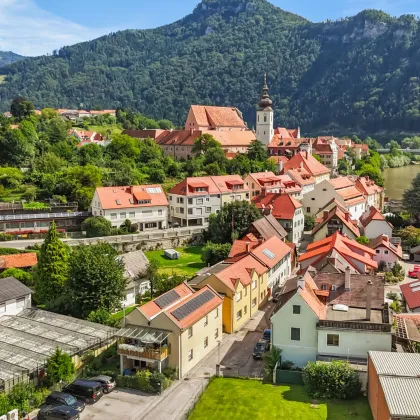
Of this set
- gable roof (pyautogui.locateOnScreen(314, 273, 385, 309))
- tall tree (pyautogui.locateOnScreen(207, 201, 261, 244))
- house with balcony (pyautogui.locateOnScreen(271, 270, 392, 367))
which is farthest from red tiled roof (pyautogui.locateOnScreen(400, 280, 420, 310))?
tall tree (pyautogui.locateOnScreen(207, 201, 261, 244))

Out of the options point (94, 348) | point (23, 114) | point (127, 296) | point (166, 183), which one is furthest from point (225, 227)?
point (23, 114)

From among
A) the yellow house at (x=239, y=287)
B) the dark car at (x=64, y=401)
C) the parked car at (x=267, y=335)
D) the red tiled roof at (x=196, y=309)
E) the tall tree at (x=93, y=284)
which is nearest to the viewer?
the dark car at (x=64, y=401)

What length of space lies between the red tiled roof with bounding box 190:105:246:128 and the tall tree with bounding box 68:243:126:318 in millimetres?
80369

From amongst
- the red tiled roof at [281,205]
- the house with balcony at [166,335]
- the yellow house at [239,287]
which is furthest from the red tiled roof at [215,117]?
the house with balcony at [166,335]

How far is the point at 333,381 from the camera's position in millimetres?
25750

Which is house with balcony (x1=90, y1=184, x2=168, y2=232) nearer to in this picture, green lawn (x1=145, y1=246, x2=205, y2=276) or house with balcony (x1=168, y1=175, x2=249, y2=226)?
house with balcony (x1=168, y1=175, x2=249, y2=226)

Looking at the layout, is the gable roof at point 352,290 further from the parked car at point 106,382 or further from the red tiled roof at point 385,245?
the red tiled roof at point 385,245

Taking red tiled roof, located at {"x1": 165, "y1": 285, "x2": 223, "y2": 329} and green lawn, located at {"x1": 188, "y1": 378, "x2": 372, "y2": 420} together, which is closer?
green lawn, located at {"x1": 188, "y1": 378, "x2": 372, "y2": 420}

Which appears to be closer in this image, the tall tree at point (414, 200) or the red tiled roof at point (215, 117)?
the tall tree at point (414, 200)

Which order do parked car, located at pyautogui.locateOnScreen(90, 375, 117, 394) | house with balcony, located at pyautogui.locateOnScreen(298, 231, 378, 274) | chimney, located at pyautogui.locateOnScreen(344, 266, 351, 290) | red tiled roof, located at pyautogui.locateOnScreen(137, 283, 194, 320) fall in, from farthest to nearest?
house with balcony, located at pyautogui.locateOnScreen(298, 231, 378, 274) < chimney, located at pyautogui.locateOnScreen(344, 266, 351, 290) < red tiled roof, located at pyautogui.locateOnScreen(137, 283, 194, 320) < parked car, located at pyautogui.locateOnScreen(90, 375, 117, 394)

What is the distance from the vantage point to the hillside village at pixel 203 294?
28.1 meters

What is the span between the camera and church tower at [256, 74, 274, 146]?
372 feet

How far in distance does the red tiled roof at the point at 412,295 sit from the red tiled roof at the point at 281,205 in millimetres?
21466

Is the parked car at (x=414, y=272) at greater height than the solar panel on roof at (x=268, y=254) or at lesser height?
lesser
